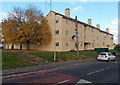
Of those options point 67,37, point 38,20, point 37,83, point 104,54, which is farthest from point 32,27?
point 37,83

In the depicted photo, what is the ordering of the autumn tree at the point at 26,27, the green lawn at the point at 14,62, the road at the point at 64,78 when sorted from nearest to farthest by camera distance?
the road at the point at 64,78 → the green lawn at the point at 14,62 → the autumn tree at the point at 26,27

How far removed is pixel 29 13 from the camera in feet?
101

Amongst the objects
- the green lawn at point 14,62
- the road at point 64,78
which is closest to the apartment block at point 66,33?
the green lawn at point 14,62

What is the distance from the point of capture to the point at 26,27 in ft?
94.9

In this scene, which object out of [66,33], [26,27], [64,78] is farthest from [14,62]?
[66,33]

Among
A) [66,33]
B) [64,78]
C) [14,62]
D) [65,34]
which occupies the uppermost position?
[66,33]

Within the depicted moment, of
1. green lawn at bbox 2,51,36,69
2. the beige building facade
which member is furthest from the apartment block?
green lawn at bbox 2,51,36,69

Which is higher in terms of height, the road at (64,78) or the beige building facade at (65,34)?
the beige building facade at (65,34)

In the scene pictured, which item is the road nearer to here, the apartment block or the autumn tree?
the apartment block

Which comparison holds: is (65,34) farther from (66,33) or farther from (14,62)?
(14,62)

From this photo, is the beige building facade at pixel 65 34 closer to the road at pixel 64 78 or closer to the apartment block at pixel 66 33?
the apartment block at pixel 66 33

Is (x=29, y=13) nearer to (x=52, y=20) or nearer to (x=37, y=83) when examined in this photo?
(x=52, y=20)

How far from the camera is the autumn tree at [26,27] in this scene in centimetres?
2905

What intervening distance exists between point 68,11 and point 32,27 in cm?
1350
